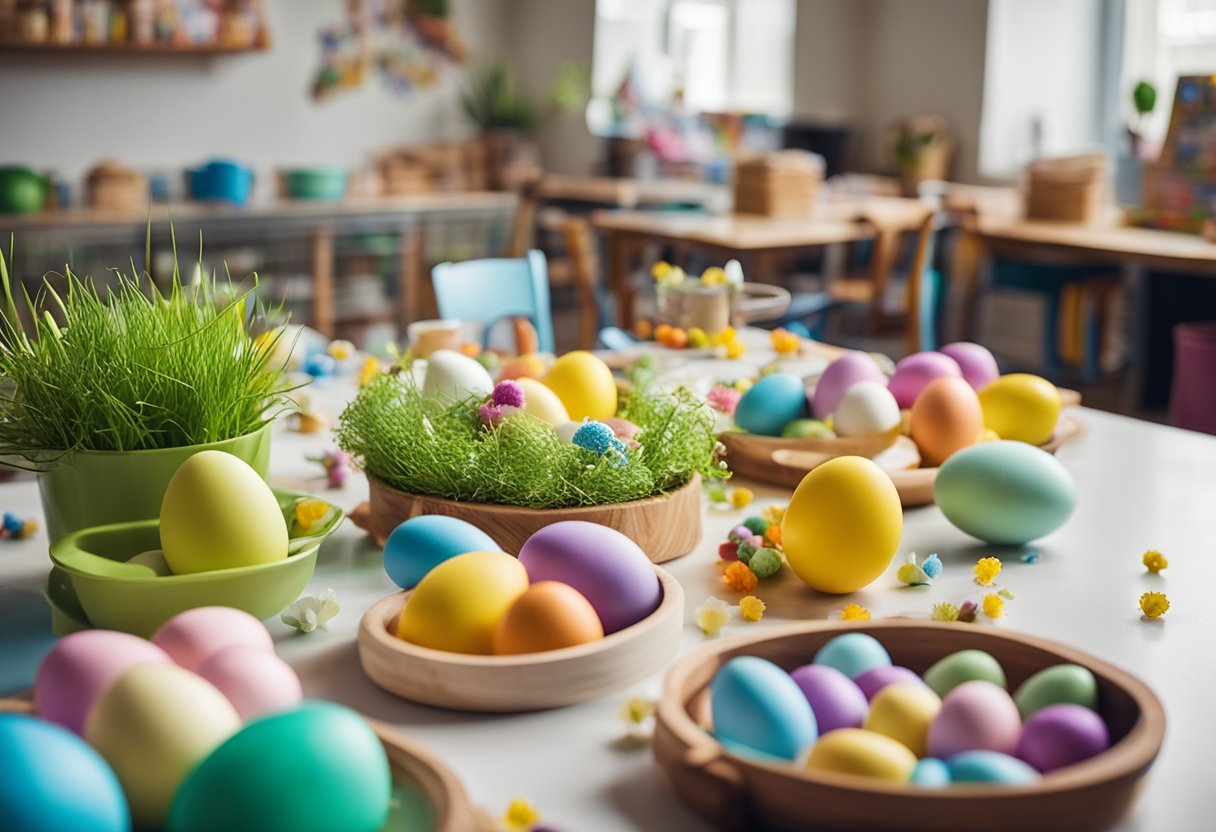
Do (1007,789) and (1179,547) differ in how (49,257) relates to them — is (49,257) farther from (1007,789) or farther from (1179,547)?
(1007,789)

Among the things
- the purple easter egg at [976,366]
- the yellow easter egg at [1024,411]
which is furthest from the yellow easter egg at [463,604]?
the purple easter egg at [976,366]

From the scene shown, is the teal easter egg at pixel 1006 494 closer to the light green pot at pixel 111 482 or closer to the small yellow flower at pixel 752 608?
the small yellow flower at pixel 752 608

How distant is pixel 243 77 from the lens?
598cm

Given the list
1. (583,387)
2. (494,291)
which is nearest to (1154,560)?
(583,387)

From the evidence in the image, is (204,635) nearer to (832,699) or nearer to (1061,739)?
(832,699)

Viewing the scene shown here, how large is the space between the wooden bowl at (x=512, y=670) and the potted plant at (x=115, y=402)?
272 mm

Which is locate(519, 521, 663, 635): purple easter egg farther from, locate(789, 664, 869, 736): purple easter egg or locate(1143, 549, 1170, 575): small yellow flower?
locate(1143, 549, 1170, 575): small yellow flower

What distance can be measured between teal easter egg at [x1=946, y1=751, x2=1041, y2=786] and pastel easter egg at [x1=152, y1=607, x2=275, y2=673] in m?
0.39

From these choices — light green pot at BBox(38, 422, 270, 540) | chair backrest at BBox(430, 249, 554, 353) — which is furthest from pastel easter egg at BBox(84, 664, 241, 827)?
chair backrest at BBox(430, 249, 554, 353)

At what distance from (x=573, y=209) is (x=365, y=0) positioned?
1.75m

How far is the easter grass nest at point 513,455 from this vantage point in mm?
1012

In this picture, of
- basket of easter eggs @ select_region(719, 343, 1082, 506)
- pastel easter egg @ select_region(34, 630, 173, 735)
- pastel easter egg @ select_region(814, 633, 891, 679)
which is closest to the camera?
pastel easter egg @ select_region(34, 630, 173, 735)

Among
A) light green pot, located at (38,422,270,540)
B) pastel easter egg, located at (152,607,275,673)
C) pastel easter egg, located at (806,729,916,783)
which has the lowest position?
pastel easter egg, located at (806,729,916,783)

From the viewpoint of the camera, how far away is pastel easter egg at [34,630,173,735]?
645 millimetres
